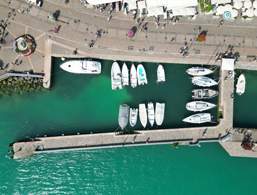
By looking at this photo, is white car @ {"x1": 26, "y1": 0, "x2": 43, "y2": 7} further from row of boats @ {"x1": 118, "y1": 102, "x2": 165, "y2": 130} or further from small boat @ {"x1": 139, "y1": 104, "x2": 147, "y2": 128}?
small boat @ {"x1": 139, "y1": 104, "x2": 147, "y2": 128}

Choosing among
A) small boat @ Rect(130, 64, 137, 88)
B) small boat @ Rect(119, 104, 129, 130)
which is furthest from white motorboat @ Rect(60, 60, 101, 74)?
small boat @ Rect(119, 104, 129, 130)

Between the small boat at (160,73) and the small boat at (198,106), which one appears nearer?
the small boat at (160,73)

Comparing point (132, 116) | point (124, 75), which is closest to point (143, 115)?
point (132, 116)

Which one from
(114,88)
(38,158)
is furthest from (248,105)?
(38,158)

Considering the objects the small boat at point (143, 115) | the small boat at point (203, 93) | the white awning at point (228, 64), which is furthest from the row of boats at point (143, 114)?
the white awning at point (228, 64)

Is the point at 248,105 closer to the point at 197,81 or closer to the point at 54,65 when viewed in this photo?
the point at 197,81

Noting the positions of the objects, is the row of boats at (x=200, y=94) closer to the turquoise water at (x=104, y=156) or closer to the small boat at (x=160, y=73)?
the turquoise water at (x=104, y=156)
